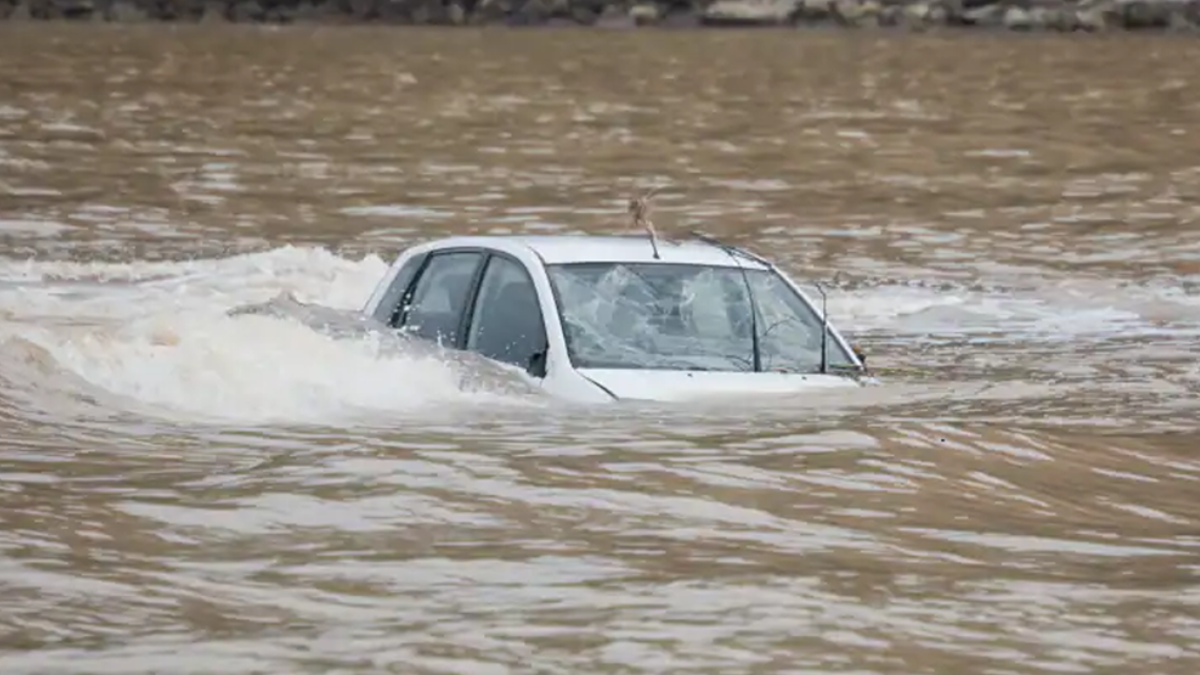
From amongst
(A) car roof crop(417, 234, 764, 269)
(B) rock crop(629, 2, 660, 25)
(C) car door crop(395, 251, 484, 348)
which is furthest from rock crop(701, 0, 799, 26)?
(A) car roof crop(417, 234, 764, 269)

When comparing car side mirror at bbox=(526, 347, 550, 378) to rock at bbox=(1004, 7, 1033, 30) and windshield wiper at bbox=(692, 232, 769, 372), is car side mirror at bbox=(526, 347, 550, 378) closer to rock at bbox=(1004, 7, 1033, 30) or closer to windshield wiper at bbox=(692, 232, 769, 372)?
windshield wiper at bbox=(692, 232, 769, 372)

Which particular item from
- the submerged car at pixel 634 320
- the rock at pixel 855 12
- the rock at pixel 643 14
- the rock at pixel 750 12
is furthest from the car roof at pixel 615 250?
the rock at pixel 643 14

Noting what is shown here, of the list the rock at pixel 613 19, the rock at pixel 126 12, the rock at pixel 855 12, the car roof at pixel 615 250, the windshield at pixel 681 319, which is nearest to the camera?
the windshield at pixel 681 319

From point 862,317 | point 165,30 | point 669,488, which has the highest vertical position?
point 669,488

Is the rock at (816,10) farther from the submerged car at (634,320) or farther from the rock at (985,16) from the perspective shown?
the submerged car at (634,320)

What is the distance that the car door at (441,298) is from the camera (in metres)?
15.5

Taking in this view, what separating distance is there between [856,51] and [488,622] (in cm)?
7036

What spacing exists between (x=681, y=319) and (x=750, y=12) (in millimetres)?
81701

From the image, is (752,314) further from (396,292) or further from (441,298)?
(396,292)

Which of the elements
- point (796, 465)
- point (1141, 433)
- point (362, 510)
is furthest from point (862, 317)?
point (362, 510)

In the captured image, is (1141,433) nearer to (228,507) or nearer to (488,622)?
(228,507)

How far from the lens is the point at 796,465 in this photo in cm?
1379

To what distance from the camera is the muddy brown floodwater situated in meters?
10.4

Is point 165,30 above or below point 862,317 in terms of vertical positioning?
below
